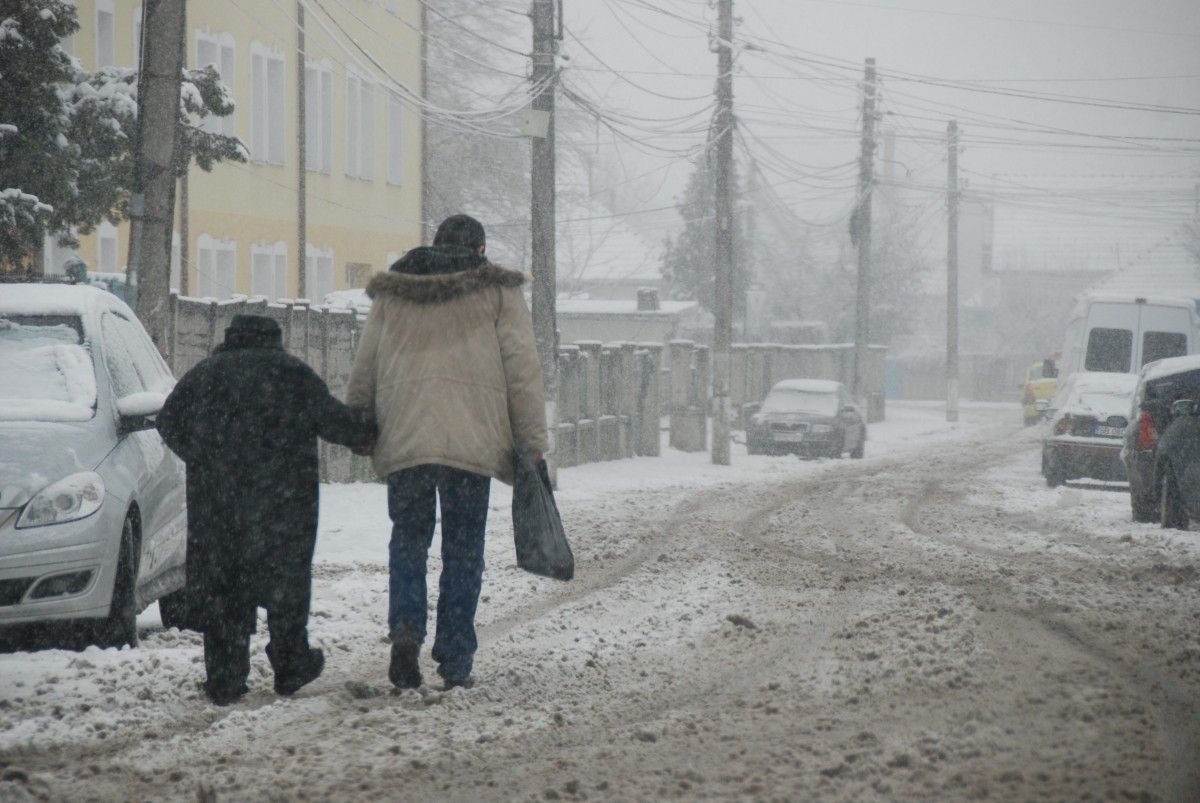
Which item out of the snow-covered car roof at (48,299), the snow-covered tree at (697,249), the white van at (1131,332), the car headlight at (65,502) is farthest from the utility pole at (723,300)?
the snow-covered tree at (697,249)

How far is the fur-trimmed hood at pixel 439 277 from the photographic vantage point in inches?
235

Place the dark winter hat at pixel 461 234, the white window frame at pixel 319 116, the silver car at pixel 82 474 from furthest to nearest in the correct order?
the white window frame at pixel 319 116, the silver car at pixel 82 474, the dark winter hat at pixel 461 234

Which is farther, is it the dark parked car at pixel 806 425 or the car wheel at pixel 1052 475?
the dark parked car at pixel 806 425

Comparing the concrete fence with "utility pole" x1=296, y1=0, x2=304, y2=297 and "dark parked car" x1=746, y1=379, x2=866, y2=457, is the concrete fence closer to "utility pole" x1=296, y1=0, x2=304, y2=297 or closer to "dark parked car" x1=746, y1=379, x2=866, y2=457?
"dark parked car" x1=746, y1=379, x2=866, y2=457

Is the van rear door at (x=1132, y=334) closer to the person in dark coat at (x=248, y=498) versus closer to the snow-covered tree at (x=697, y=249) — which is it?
the person in dark coat at (x=248, y=498)

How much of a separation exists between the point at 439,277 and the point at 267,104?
2273 cm

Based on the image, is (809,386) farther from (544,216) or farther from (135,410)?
(135,410)

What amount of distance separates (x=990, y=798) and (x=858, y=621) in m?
3.30

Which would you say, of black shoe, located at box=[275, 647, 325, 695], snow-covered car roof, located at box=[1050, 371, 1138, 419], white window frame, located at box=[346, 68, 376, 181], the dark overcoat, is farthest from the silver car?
white window frame, located at box=[346, 68, 376, 181]

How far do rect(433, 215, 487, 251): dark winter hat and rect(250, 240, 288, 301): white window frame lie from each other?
21.4m

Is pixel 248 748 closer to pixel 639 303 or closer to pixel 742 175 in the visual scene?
pixel 639 303

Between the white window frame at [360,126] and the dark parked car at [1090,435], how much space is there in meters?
16.9

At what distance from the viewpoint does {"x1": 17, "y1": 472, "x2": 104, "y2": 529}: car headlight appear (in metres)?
6.29

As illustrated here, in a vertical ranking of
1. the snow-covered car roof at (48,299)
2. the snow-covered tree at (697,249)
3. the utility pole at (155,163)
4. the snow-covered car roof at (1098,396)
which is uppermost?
the snow-covered tree at (697,249)
